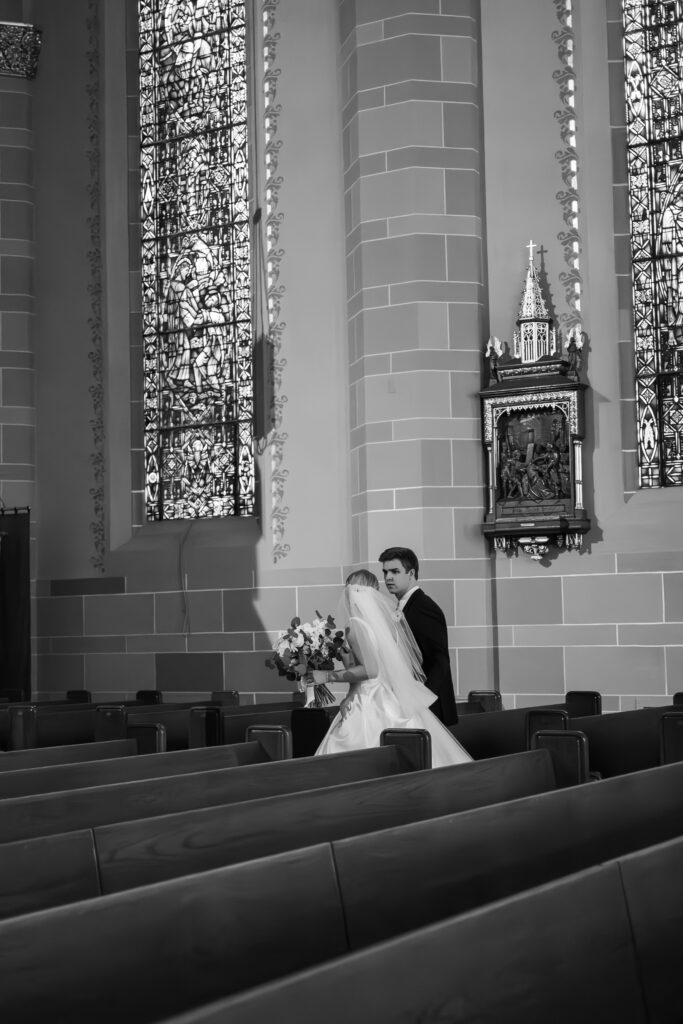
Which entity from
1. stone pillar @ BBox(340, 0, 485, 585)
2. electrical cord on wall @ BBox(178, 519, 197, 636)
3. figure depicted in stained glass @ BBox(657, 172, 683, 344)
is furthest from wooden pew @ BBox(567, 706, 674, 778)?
electrical cord on wall @ BBox(178, 519, 197, 636)

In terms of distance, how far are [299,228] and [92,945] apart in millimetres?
8286

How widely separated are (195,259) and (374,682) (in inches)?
245

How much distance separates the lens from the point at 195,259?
1080 cm

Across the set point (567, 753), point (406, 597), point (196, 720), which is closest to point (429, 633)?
point (406, 597)

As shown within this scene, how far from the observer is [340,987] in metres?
1.77

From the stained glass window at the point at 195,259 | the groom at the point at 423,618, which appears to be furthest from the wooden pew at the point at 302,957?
the stained glass window at the point at 195,259

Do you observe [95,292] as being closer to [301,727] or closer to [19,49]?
[19,49]

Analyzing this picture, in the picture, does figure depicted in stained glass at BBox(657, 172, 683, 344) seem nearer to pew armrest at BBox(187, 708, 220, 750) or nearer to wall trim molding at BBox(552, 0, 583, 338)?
wall trim molding at BBox(552, 0, 583, 338)

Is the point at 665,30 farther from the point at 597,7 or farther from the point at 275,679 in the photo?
the point at 275,679

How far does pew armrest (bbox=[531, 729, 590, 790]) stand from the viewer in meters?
4.05

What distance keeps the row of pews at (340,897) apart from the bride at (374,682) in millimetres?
1434

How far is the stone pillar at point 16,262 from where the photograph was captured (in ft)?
35.9

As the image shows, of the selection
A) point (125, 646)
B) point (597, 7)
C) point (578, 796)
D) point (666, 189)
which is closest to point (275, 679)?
point (125, 646)

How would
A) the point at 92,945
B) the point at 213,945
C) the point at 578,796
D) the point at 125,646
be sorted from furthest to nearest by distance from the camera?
the point at 125,646 < the point at 578,796 < the point at 213,945 < the point at 92,945
